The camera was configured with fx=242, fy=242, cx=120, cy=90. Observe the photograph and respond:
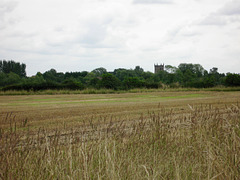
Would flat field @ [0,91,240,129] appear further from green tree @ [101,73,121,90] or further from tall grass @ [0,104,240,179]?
green tree @ [101,73,121,90]

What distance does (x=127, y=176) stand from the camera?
12.2 feet

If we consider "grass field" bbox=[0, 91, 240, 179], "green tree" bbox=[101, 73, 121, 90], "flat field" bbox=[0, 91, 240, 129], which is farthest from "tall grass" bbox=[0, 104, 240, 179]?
"green tree" bbox=[101, 73, 121, 90]

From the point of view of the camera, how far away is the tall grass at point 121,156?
11.5ft

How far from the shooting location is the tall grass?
3.51 meters

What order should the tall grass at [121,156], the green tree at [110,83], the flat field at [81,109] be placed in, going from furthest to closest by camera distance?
the green tree at [110,83]
the flat field at [81,109]
the tall grass at [121,156]

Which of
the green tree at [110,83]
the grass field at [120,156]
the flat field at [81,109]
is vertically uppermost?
the green tree at [110,83]

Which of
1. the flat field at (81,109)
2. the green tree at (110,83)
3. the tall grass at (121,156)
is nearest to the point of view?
the tall grass at (121,156)

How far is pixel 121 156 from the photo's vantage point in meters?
4.25

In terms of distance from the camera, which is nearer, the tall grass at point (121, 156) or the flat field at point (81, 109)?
the tall grass at point (121, 156)

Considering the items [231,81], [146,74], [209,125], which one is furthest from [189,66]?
[209,125]

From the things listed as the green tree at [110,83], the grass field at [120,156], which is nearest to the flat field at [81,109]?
the grass field at [120,156]

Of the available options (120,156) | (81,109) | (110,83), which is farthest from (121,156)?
(110,83)

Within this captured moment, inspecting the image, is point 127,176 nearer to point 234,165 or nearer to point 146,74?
point 234,165

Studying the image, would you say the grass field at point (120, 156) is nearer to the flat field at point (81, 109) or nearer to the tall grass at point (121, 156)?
the tall grass at point (121, 156)
